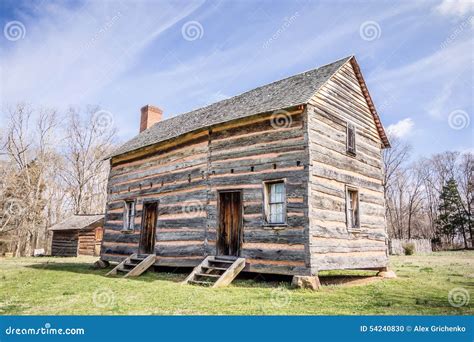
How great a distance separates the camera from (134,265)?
47.0 ft

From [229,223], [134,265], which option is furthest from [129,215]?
[229,223]

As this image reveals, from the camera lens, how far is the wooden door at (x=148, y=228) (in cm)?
1562

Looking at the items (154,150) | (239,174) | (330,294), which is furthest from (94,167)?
(330,294)

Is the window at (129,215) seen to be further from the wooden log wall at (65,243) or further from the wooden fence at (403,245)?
the wooden fence at (403,245)

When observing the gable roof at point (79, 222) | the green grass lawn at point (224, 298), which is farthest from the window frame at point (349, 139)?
the gable roof at point (79, 222)

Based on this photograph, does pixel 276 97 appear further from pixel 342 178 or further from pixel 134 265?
pixel 134 265

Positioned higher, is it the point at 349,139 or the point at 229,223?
the point at 349,139

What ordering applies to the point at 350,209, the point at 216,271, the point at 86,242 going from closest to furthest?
the point at 216,271
the point at 350,209
the point at 86,242

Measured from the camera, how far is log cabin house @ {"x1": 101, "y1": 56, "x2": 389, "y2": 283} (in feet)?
36.2

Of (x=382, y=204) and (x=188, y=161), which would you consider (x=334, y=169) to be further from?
(x=188, y=161)

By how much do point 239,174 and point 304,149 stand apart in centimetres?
246

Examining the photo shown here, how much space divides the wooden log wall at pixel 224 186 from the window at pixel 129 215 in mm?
388

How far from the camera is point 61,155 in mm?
36969

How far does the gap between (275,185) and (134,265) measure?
6775 millimetres
